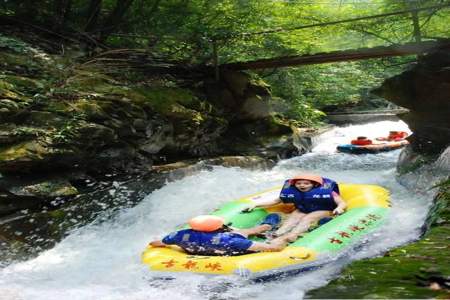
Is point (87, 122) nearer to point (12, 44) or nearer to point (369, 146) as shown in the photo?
point (12, 44)

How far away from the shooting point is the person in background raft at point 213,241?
4.53m

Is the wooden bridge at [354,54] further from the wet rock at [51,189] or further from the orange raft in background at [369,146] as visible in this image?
the wet rock at [51,189]

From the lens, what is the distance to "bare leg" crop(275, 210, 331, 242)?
16.5 ft

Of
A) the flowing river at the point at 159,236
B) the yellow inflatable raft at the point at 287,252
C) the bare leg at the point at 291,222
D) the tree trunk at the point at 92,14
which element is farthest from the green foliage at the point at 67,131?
the tree trunk at the point at 92,14

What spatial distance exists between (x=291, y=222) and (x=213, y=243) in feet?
4.18

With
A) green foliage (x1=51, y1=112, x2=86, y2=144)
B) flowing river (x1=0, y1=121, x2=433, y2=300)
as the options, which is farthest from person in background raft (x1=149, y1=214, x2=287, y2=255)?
green foliage (x1=51, y1=112, x2=86, y2=144)

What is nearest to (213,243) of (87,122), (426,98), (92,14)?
(87,122)

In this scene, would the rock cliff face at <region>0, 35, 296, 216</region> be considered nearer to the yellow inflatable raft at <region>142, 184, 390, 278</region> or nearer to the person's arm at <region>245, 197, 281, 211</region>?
the yellow inflatable raft at <region>142, 184, 390, 278</region>

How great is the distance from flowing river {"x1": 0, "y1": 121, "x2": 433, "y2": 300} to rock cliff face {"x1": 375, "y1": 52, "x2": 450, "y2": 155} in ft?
3.30

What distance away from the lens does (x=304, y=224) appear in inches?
212

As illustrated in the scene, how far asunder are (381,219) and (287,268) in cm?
188

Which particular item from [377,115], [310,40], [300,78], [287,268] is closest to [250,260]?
[287,268]

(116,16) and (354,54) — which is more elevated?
(116,16)

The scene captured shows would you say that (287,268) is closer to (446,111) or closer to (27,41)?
(446,111)
